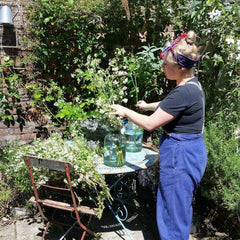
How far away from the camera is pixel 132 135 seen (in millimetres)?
2855

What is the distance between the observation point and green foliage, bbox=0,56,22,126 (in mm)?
3318

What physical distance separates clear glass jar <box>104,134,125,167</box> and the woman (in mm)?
407

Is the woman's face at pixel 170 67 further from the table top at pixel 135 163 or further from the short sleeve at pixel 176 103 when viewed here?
the table top at pixel 135 163

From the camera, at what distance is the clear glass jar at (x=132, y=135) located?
287 cm

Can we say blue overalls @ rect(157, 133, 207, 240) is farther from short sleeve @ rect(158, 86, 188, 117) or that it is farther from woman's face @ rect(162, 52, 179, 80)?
woman's face @ rect(162, 52, 179, 80)

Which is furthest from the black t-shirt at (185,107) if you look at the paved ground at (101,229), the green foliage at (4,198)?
the green foliage at (4,198)

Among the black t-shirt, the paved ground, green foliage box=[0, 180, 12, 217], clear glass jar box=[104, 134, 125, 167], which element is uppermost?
the black t-shirt

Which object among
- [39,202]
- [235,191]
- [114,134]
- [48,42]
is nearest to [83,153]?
[114,134]

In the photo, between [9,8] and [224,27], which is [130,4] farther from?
[9,8]

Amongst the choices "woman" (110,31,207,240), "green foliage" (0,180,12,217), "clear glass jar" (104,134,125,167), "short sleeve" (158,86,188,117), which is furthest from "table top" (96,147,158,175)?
"green foliage" (0,180,12,217)

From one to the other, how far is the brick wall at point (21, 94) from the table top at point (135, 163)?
1472mm

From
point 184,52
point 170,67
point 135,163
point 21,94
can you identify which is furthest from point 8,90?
point 184,52

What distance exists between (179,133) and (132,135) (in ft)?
2.62

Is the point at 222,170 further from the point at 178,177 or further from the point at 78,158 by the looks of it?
the point at 78,158
